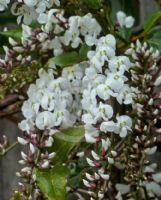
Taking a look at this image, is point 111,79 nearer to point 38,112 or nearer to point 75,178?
point 38,112

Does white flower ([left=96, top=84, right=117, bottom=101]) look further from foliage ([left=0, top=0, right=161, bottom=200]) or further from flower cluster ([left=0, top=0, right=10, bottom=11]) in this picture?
flower cluster ([left=0, top=0, right=10, bottom=11])

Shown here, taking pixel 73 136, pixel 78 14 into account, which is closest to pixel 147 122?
pixel 73 136

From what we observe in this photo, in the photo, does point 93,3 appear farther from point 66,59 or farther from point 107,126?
point 107,126

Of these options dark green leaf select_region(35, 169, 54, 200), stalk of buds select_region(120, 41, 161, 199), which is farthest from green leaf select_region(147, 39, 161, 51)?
dark green leaf select_region(35, 169, 54, 200)

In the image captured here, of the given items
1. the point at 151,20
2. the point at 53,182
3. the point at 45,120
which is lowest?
the point at 53,182

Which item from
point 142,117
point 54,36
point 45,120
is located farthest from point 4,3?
point 142,117

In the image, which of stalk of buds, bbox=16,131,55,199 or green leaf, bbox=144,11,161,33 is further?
green leaf, bbox=144,11,161,33
